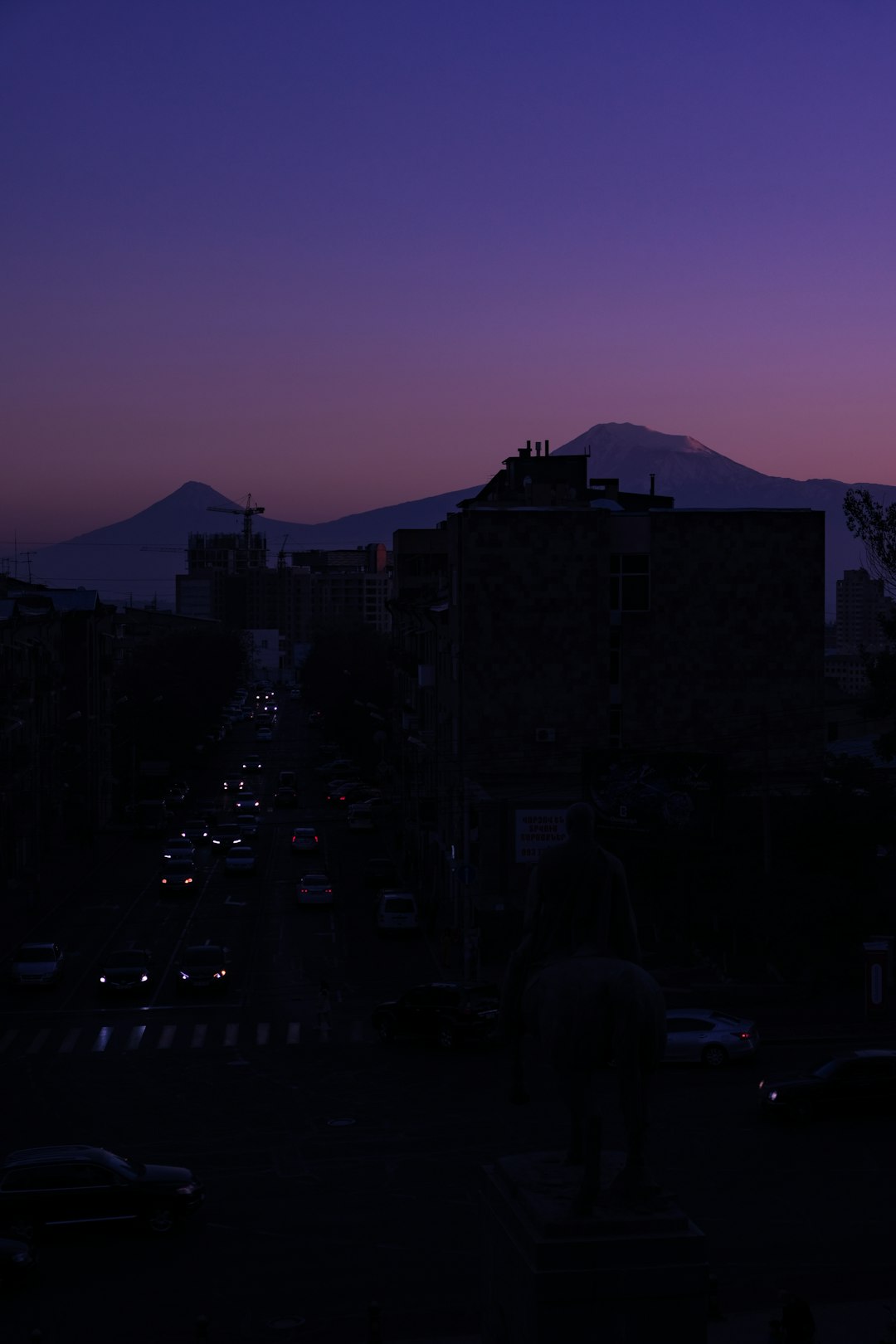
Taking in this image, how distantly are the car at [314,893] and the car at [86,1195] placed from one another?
3547 cm

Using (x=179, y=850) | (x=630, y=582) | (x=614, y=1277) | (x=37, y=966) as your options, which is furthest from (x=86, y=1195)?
(x=179, y=850)

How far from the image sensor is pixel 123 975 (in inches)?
1602

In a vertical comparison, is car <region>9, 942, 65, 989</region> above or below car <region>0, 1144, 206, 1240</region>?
below

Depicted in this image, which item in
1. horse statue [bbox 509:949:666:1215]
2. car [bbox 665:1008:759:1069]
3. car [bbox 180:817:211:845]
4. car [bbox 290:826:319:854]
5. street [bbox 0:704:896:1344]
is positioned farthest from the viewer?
car [bbox 180:817:211:845]

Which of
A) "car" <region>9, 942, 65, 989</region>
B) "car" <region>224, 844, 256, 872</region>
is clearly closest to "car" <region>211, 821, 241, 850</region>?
"car" <region>224, 844, 256, 872</region>

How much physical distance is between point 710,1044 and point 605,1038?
2305 centimetres

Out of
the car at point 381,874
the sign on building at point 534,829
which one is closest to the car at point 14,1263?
the sign on building at point 534,829

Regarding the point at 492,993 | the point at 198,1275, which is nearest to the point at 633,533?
the point at 492,993

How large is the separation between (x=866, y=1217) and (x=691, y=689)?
30945 millimetres

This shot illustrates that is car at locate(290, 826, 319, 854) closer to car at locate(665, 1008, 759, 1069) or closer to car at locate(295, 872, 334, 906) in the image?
car at locate(295, 872, 334, 906)

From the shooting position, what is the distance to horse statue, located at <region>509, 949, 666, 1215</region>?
9.70m

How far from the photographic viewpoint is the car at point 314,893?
2217 inches

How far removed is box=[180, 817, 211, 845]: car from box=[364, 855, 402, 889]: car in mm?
14062

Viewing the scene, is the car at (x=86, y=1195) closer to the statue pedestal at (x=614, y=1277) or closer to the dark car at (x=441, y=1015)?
the statue pedestal at (x=614, y=1277)
